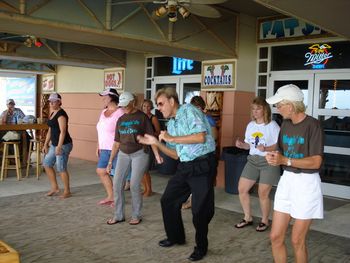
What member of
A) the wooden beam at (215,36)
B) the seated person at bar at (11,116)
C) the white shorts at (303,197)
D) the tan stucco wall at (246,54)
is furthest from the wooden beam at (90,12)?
the seated person at bar at (11,116)

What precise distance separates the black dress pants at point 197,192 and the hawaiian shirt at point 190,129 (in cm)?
6

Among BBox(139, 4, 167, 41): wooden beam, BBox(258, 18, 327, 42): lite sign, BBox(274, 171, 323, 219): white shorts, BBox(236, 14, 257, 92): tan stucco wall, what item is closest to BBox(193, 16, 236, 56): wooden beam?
BBox(236, 14, 257, 92): tan stucco wall

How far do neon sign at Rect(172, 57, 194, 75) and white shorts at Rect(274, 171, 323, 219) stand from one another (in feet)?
20.2

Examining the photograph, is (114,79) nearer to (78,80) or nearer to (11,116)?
(78,80)

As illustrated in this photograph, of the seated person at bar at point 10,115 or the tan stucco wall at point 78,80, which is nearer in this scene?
the seated person at bar at point 10,115

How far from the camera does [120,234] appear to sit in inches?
182

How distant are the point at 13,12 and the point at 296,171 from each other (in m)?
3.75

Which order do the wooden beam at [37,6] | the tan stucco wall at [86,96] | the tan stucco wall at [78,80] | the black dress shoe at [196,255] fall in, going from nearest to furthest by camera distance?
the black dress shoe at [196,255], the wooden beam at [37,6], the tan stucco wall at [86,96], the tan stucco wall at [78,80]

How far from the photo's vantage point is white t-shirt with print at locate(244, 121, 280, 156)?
184 inches

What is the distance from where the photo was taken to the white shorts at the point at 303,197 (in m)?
2.97

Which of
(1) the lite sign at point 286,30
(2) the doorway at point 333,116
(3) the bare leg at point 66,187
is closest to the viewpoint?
(3) the bare leg at point 66,187

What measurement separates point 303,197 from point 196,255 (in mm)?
1382

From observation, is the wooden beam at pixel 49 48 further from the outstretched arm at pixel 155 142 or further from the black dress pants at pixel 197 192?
the black dress pants at pixel 197 192

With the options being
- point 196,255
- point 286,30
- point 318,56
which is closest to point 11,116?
point 286,30
